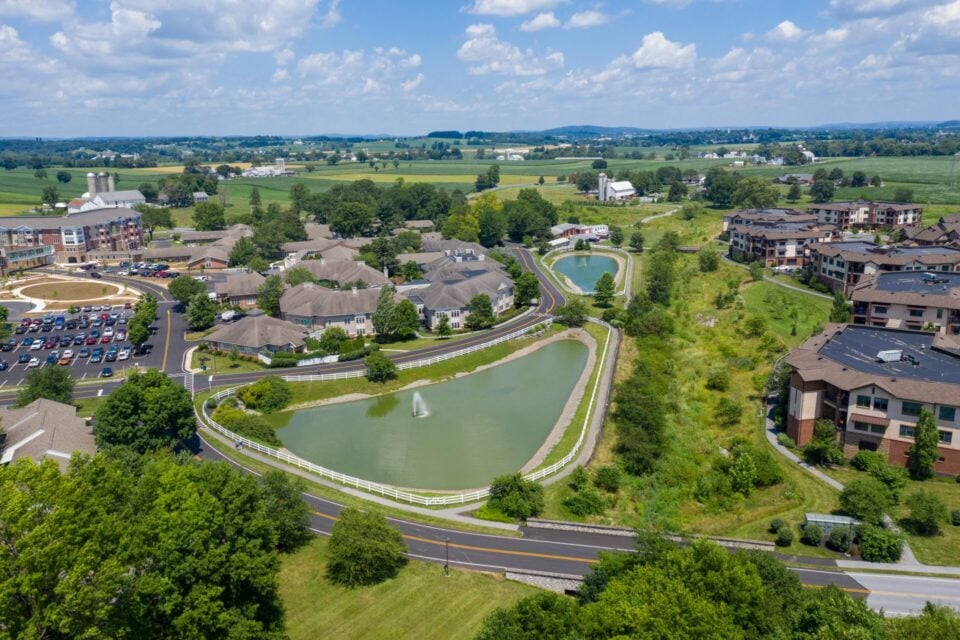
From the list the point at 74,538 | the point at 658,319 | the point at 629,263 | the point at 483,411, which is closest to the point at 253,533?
the point at 74,538

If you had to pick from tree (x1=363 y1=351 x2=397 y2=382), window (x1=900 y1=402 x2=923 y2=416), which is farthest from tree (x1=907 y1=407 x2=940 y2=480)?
tree (x1=363 y1=351 x2=397 y2=382)

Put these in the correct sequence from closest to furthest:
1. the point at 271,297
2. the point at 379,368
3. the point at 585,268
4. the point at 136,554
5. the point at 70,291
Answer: the point at 136,554 → the point at 379,368 → the point at 271,297 → the point at 70,291 → the point at 585,268

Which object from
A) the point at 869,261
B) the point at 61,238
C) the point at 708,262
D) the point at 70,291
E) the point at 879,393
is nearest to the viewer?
the point at 879,393

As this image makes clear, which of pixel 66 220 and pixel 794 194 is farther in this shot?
pixel 794 194

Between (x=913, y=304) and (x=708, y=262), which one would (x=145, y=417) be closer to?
(x=913, y=304)

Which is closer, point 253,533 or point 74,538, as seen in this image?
point 74,538

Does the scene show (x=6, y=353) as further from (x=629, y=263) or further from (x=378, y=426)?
(x=629, y=263)

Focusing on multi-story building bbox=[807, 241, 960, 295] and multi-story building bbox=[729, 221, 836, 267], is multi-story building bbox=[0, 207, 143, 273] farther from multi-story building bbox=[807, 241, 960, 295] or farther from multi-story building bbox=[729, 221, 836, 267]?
multi-story building bbox=[807, 241, 960, 295]

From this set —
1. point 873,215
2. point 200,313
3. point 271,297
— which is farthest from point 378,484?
point 873,215
